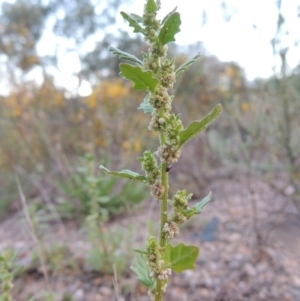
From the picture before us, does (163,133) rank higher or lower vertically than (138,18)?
lower

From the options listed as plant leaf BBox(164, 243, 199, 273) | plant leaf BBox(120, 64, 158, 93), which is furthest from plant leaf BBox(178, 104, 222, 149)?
plant leaf BBox(164, 243, 199, 273)

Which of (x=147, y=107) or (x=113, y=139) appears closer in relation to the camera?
(x=147, y=107)

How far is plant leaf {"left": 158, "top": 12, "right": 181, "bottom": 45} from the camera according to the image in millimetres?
764

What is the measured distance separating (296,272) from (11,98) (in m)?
3.96

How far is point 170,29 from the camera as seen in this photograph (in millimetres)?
781

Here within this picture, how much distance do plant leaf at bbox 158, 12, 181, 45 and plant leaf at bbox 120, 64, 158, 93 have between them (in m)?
0.10

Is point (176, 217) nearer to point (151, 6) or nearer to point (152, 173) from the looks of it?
point (152, 173)

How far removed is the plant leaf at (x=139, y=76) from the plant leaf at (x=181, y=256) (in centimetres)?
33

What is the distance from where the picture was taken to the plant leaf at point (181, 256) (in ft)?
2.60

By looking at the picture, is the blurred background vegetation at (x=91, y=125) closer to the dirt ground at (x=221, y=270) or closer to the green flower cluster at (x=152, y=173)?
the dirt ground at (x=221, y=270)

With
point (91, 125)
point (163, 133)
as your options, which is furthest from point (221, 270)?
point (91, 125)

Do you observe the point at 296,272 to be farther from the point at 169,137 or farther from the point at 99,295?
the point at 169,137

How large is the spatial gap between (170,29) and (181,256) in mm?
462

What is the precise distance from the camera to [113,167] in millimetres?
4164
